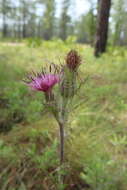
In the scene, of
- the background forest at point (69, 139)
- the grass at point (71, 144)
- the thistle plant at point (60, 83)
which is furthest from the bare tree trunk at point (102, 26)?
the thistle plant at point (60, 83)

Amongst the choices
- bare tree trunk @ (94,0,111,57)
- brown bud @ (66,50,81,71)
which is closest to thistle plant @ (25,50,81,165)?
brown bud @ (66,50,81,71)

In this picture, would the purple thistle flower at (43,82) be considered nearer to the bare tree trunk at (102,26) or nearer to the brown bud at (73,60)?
the brown bud at (73,60)

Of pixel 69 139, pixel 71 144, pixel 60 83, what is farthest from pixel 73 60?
pixel 69 139

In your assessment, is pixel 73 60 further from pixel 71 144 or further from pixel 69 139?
pixel 69 139

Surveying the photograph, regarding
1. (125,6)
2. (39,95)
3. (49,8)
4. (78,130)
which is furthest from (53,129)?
(49,8)

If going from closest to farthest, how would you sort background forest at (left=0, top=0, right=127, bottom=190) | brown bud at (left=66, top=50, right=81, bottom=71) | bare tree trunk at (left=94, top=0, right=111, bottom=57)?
brown bud at (left=66, top=50, right=81, bottom=71), background forest at (left=0, top=0, right=127, bottom=190), bare tree trunk at (left=94, top=0, right=111, bottom=57)

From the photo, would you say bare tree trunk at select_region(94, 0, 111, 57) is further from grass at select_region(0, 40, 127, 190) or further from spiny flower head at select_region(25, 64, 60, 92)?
spiny flower head at select_region(25, 64, 60, 92)
